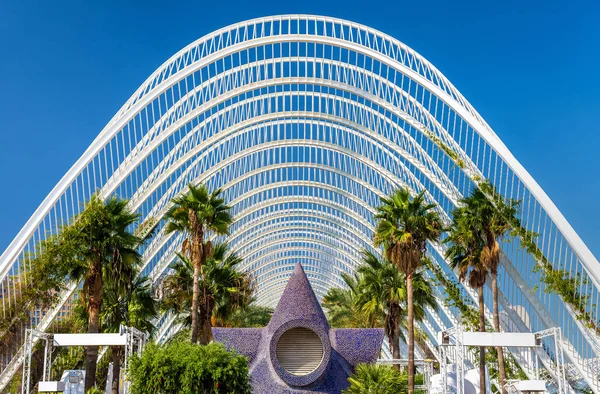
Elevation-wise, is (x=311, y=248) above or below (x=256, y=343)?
above

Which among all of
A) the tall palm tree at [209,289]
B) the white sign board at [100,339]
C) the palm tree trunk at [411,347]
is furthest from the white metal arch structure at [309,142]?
the palm tree trunk at [411,347]

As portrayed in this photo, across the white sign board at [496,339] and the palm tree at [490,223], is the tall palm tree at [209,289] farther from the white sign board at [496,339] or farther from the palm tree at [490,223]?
the white sign board at [496,339]

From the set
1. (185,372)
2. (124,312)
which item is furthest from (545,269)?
(124,312)

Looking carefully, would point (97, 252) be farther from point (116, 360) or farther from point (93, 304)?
point (116, 360)

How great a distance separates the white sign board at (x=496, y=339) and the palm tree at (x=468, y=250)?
32.7 ft

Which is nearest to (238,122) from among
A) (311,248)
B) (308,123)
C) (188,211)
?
(308,123)

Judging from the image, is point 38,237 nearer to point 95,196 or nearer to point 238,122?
point 95,196

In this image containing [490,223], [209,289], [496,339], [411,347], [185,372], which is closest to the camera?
[185,372]

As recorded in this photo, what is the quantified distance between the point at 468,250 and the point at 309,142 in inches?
728

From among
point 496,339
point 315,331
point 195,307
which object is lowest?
point 496,339

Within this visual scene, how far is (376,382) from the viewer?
2986cm

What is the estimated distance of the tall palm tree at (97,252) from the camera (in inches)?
1334

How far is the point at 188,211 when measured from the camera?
120 ft

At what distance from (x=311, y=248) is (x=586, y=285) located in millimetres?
56124
